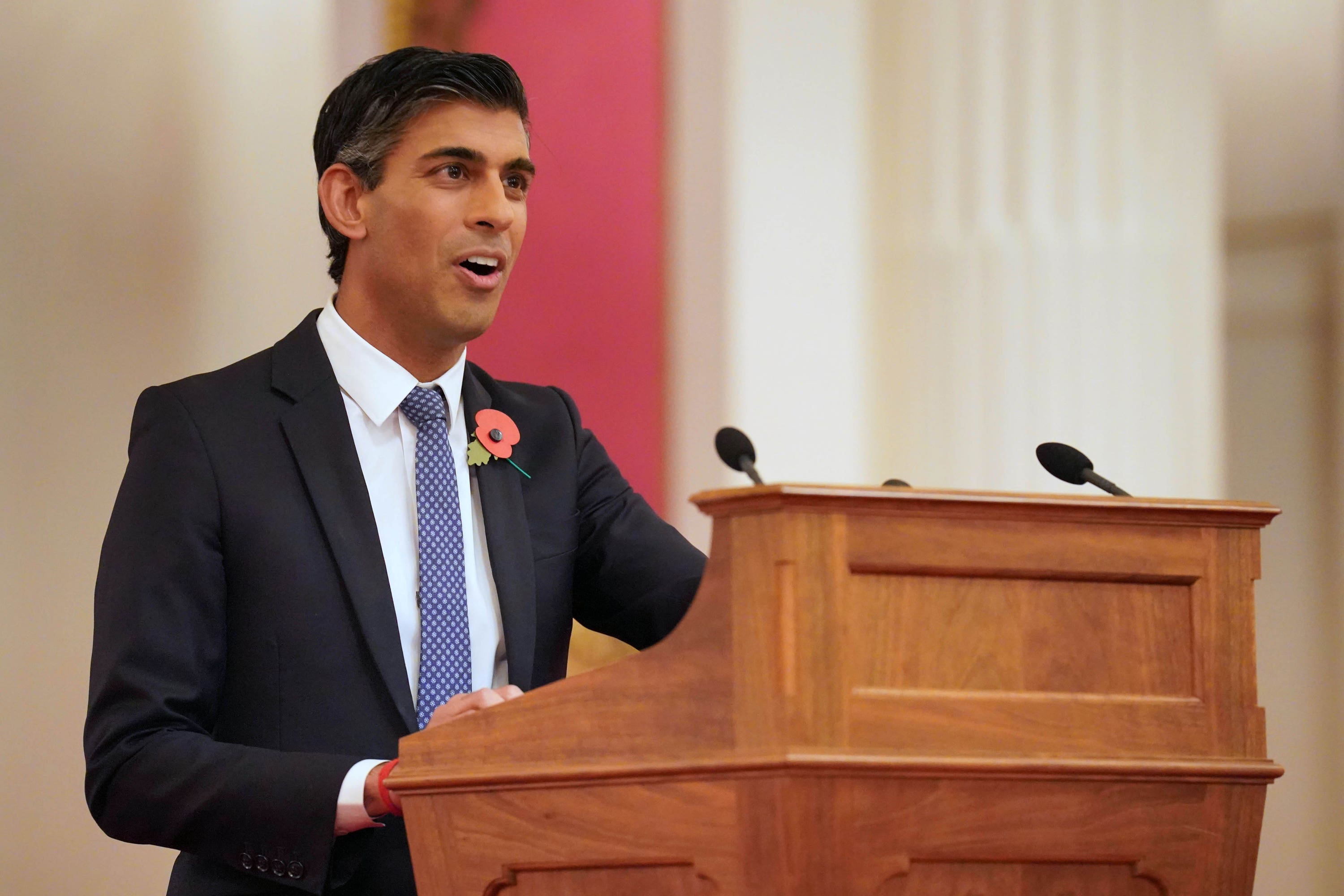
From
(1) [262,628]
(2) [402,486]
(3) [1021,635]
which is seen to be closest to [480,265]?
(2) [402,486]

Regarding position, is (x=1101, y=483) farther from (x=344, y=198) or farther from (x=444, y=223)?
(x=344, y=198)

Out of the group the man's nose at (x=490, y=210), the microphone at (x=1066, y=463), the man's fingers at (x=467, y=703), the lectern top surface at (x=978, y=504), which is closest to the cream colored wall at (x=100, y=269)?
the man's nose at (x=490, y=210)

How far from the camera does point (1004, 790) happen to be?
52.8 inches

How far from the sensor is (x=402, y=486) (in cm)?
205

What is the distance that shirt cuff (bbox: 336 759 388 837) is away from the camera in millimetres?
1663

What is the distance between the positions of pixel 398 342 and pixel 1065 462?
0.95 meters

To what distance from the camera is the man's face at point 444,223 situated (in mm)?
2072

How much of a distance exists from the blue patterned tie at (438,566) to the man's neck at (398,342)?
0.05 metres

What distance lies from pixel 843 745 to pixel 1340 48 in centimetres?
323

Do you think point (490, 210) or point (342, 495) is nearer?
point (342, 495)

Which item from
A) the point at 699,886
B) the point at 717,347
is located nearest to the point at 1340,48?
the point at 717,347

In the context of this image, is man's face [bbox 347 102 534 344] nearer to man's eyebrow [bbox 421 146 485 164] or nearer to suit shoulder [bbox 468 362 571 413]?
man's eyebrow [bbox 421 146 485 164]

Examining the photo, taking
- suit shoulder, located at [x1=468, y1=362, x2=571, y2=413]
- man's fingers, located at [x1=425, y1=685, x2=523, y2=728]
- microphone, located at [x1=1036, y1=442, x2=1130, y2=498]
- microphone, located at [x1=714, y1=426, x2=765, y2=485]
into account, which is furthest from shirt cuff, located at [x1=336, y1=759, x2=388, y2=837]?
microphone, located at [x1=1036, y1=442, x2=1130, y2=498]

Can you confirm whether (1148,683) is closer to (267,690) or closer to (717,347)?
(267,690)
